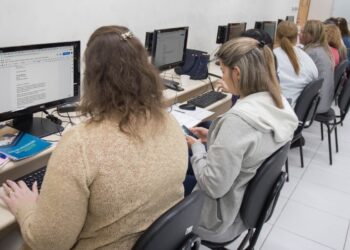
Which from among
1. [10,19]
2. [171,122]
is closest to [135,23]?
[10,19]

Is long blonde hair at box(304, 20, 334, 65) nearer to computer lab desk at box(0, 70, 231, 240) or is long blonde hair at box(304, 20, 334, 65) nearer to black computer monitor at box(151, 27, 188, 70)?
computer lab desk at box(0, 70, 231, 240)

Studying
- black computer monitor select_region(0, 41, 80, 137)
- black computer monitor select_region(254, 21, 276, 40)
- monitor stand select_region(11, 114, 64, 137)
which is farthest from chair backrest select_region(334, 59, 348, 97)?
monitor stand select_region(11, 114, 64, 137)

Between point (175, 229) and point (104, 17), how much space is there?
1826 millimetres

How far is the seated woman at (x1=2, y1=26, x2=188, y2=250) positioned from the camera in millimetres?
859

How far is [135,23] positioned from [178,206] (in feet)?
6.68

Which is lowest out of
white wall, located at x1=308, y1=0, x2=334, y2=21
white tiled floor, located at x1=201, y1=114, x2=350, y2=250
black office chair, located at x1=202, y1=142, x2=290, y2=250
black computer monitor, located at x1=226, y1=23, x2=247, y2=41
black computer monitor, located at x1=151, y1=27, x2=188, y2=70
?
white tiled floor, located at x1=201, y1=114, x2=350, y2=250

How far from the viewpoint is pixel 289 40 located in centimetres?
273

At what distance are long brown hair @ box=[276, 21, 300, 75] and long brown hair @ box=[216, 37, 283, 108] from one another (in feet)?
4.25

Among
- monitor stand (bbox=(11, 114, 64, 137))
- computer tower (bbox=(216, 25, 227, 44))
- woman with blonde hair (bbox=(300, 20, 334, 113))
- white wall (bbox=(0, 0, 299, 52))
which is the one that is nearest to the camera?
monitor stand (bbox=(11, 114, 64, 137))

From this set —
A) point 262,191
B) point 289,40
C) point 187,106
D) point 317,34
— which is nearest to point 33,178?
point 262,191

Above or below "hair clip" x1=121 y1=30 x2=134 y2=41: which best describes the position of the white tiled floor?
below

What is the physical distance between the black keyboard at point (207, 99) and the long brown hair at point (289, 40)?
57cm

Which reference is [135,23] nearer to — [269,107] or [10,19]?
[10,19]

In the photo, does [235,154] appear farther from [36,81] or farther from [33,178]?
[36,81]
